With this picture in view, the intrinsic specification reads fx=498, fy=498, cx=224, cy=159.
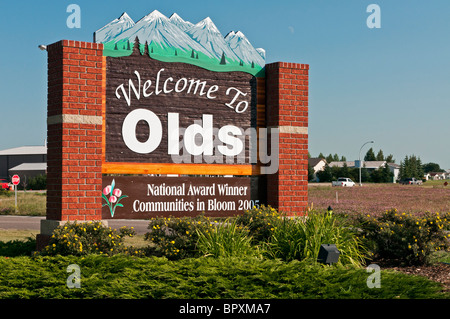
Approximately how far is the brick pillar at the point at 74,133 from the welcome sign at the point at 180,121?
29cm

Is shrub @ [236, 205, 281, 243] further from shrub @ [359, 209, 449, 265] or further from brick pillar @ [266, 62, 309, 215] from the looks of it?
shrub @ [359, 209, 449, 265]

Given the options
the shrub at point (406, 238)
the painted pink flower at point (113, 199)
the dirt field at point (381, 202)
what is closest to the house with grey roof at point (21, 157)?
the dirt field at point (381, 202)

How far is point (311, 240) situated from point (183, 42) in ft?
16.7

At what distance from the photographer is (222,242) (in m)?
8.68

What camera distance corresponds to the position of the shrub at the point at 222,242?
8.57m

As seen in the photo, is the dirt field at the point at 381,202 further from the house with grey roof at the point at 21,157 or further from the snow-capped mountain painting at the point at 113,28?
the house with grey roof at the point at 21,157

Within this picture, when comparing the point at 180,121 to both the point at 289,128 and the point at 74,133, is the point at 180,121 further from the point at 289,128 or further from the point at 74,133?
the point at 289,128

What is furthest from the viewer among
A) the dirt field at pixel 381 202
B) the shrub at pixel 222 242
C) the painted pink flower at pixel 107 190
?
the dirt field at pixel 381 202

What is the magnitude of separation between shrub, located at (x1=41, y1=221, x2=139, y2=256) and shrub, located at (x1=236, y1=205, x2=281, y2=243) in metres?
2.26

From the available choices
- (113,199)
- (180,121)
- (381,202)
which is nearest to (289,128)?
(180,121)

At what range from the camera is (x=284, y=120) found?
11180 millimetres

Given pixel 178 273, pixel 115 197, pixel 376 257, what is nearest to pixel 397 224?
pixel 376 257

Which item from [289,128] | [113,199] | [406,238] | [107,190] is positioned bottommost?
[406,238]
